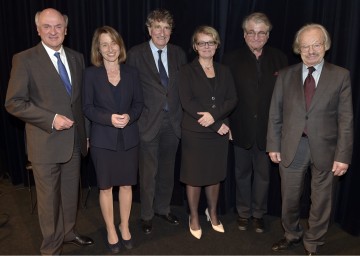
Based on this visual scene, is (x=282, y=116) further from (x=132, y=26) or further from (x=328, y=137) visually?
(x=132, y=26)

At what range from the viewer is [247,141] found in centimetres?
340

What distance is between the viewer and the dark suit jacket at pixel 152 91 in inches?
130

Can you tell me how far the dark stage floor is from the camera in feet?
10.7

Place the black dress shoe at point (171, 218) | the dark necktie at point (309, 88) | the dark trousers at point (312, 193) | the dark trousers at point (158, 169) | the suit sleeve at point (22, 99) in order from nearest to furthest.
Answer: the suit sleeve at point (22, 99) < the dark necktie at point (309, 88) < the dark trousers at point (312, 193) < the dark trousers at point (158, 169) < the black dress shoe at point (171, 218)

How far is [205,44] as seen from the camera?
3139 mm

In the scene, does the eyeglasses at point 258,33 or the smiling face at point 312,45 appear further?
the eyeglasses at point 258,33

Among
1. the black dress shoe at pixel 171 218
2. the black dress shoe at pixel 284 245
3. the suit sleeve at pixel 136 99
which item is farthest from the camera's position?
the black dress shoe at pixel 171 218

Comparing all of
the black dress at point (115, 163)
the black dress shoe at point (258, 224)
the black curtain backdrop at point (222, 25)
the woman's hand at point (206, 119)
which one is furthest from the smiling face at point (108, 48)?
the black dress shoe at point (258, 224)

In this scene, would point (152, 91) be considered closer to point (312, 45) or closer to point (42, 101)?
point (42, 101)

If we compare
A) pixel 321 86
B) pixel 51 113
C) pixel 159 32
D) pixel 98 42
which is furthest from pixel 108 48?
pixel 321 86

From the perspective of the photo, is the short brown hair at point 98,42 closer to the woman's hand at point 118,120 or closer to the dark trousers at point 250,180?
the woman's hand at point 118,120

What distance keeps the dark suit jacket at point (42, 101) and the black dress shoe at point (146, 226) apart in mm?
1099

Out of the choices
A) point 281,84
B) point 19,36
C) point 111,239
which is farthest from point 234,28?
point 19,36

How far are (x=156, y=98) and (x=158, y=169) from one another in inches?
29.9
